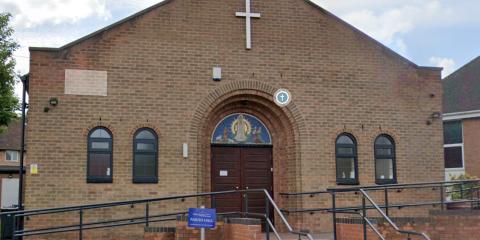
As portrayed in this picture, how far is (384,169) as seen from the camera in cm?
1642

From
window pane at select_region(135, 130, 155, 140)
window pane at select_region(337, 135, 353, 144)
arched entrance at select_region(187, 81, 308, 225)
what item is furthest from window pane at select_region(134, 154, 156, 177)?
window pane at select_region(337, 135, 353, 144)

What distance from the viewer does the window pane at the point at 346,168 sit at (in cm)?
1602

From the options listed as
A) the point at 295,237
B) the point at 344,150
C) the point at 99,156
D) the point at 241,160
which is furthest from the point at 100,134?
the point at 344,150

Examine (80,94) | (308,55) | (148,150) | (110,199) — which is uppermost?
(308,55)

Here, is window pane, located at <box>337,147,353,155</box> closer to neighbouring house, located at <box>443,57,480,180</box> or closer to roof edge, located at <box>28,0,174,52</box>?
roof edge, located at <box>28,0,174,52</box>

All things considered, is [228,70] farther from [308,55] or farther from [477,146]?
[477,146]

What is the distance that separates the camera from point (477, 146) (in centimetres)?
2625

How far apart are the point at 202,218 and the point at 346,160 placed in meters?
6.19

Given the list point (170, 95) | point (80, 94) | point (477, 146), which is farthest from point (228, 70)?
point (477, 146)

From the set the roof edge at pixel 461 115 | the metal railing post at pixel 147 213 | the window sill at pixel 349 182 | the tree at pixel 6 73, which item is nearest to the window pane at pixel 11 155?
the tree at pixel 6 73

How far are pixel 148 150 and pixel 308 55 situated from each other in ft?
15.8

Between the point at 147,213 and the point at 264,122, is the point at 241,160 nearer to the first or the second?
the point at 264,122

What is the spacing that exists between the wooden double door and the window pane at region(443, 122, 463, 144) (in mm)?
13878

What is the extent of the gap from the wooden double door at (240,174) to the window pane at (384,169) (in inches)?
111
